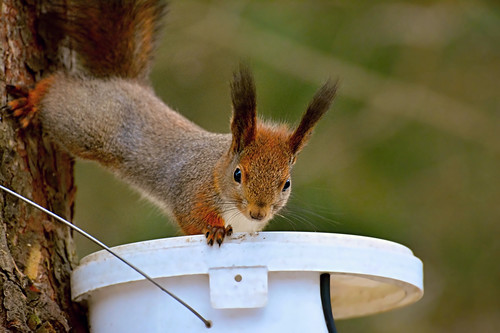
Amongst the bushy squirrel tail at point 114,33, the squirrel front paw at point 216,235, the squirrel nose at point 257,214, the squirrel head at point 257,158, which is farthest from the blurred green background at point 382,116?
the squirrel front paw at point 216,235

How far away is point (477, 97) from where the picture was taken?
4168mm

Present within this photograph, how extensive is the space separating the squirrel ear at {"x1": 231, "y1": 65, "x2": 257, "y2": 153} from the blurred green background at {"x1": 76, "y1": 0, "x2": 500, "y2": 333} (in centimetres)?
164

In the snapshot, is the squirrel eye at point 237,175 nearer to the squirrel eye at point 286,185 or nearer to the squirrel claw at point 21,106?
the squirrel eye at point 286,185

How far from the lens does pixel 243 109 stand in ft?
6.31

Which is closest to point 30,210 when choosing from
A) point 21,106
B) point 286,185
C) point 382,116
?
point 21,106

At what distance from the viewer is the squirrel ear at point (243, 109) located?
1.80 m

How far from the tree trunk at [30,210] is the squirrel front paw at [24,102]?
0.8 inches

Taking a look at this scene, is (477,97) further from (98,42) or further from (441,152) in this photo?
(98,42)

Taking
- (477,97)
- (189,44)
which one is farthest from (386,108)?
(189,44)

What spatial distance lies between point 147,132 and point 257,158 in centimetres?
46

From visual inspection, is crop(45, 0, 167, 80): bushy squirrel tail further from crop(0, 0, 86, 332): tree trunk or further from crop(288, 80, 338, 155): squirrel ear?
crop(288, 80, 338, 155): squirrel ear

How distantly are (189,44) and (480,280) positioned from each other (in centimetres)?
182

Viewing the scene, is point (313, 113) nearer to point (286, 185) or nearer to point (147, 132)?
point (286, 185)

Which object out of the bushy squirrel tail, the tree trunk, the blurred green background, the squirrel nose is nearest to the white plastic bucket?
the tree trunk
